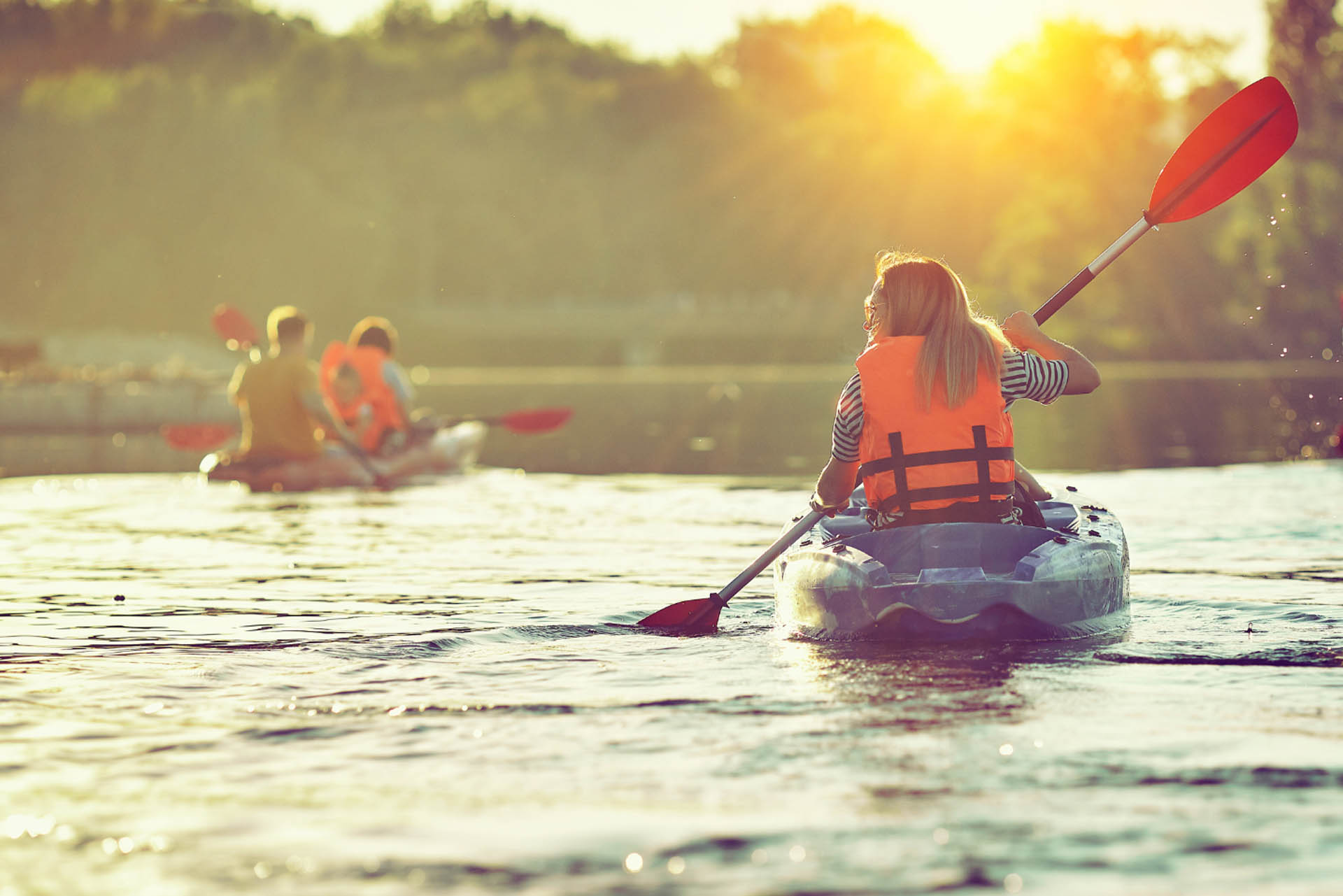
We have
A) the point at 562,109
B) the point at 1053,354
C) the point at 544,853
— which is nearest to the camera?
the point at 544,853

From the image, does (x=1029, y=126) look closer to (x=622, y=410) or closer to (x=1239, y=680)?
(x=622, y=410)

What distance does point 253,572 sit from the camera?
389 inches

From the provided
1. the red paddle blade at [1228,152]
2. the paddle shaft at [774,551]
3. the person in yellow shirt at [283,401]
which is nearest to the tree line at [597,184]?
the person in yellow shirt at [283,401]

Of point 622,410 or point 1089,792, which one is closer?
point 1089,792

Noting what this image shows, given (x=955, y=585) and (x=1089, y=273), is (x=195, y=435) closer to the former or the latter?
(x=1089, y=273)

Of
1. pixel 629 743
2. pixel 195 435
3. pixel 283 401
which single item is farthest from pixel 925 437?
pixel 195 435

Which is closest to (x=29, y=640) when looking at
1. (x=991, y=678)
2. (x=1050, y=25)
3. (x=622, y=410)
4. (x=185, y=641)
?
(x=185, y=641)

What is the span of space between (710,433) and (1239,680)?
18.4 m

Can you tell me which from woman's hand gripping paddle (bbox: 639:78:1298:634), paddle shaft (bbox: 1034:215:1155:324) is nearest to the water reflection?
paddle shaft (bbox: 1034:215:1155:324)

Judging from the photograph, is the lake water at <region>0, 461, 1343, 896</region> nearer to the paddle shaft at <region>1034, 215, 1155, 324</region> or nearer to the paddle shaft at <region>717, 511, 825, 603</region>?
the paddle shaft at <region>717, 511, 825, 603</region>

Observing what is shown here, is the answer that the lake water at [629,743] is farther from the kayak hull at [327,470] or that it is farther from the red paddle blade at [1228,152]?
the kayak hull at [327,470]

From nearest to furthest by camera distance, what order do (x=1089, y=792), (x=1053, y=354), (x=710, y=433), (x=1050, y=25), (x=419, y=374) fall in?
(x=1089, y=792)
(x=1053, y=354)
(x=710, y=433)
(x=419, y=374)
(x=1050, y=25)

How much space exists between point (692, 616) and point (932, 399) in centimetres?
152

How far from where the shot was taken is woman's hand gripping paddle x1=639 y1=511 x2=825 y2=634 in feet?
24.6
